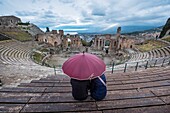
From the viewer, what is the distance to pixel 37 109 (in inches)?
89.7

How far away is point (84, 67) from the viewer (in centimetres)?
235

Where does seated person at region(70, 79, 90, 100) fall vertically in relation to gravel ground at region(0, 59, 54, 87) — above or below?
above

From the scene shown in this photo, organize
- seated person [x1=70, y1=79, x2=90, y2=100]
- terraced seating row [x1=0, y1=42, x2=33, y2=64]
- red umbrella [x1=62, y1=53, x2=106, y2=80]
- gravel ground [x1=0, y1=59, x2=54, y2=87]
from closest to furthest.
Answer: red umbrella [x1=62, y1=53, x2=106, y2=80] < seated person [x1=70, y1=79, x2=90, y2=100] < gravel ground [x1=0, y1=59, x2=54, y2=87] < terraced seating row [x1=0, y1=42, x2=33, y2=64]

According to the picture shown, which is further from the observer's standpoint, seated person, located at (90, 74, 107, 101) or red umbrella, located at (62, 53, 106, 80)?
seated person, located at (90, 74, 107, 101)

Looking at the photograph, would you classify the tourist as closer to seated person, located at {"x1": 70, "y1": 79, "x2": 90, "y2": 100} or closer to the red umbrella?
seated person, located at {"x1": 70, "y1": 79, "x2": 90, "y2": 100}

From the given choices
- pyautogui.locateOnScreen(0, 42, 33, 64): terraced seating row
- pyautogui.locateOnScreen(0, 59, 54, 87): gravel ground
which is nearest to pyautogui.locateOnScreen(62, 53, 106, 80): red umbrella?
pyautogui.locateOnScreen(0, 59, 54, 87): gravel ground

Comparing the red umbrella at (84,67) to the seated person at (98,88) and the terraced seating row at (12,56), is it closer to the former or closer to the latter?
the seated person at (98,88)

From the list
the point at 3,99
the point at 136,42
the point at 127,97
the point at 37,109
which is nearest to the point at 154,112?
the point at 127,97

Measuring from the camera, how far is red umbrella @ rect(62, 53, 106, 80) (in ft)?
7.61

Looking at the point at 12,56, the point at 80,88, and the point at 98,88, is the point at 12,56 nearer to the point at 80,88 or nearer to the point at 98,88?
the point at 80,88

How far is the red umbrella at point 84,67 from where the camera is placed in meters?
2.32

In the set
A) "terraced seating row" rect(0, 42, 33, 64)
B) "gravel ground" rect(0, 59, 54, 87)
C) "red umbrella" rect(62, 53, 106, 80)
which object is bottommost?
"terraced seating row" rect(0, 42, 33, 64)

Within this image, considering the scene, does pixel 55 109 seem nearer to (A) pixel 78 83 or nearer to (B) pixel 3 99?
(A) pixel 78 83

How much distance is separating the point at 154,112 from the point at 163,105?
36 cm
